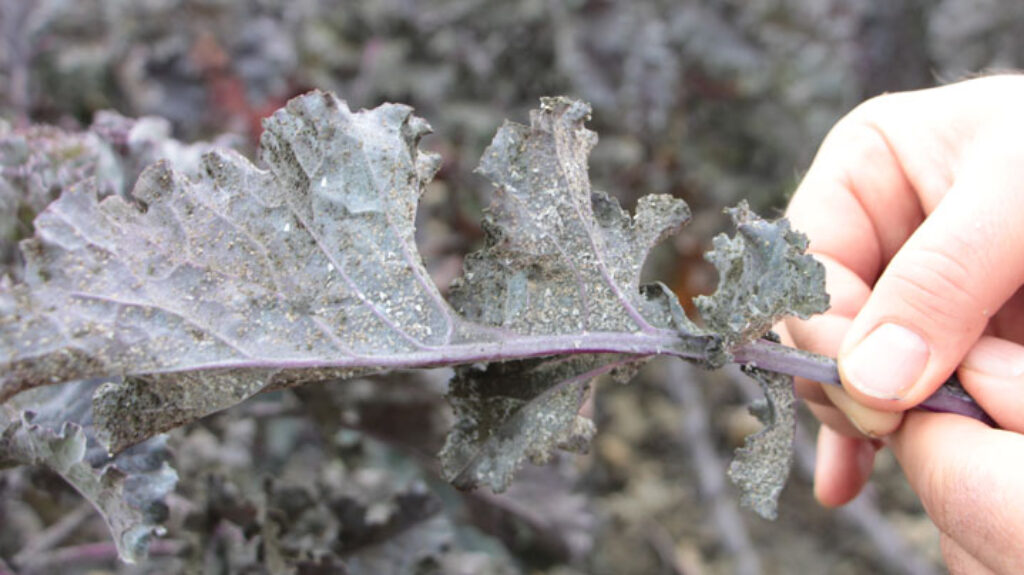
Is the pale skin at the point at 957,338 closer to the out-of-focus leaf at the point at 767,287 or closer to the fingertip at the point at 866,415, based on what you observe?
the fingertip at the point at 866,415

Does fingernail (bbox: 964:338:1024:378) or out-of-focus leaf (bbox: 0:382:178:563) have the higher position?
out-of-focus leaf (bbox: 0:382:178:563)

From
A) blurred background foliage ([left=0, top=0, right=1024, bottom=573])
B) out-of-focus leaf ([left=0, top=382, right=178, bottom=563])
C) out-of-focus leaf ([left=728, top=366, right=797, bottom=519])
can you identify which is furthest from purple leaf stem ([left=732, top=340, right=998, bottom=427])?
blurred background foliage ([left=0, top=0, right=1024, bottom=573])

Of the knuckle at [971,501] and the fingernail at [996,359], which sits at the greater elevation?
the fingernail at [996,359]

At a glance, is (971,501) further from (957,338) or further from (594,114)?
(594,114)

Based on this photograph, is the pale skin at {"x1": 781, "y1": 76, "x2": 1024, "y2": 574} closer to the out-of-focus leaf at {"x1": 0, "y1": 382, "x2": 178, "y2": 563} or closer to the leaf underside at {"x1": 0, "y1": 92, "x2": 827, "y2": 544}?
the leaf underside at {"x1": 0, "y1": 92, "x2": 827, "y2": 544}

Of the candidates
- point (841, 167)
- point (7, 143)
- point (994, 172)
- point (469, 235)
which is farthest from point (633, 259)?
point (469, 235)

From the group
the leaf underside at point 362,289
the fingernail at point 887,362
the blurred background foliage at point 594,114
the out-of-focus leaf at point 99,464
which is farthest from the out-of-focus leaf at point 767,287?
the blurred background foliage at point 594,114
